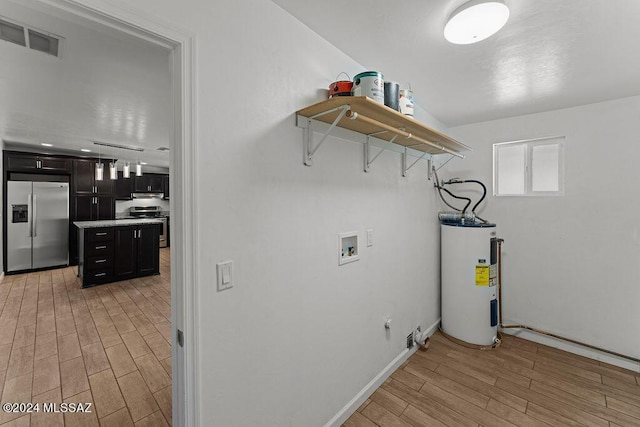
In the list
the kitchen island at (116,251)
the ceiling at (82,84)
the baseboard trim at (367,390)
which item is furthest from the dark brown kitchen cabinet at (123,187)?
the baseboard trim at (367,390)

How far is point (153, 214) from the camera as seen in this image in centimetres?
761

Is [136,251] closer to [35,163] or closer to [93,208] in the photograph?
[93,208]

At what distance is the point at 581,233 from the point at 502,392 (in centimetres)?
167

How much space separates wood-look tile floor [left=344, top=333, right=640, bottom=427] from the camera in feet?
5.71

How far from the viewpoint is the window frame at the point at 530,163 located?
8.58 ft

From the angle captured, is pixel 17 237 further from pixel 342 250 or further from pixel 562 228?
pixel 562 228

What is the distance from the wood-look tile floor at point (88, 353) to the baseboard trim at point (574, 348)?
3.33 meters

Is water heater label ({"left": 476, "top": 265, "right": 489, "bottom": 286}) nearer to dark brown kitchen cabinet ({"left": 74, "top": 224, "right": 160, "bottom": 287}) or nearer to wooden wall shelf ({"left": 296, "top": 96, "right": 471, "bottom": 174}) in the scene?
wooden wall shelf ({"left": 296, "top": 96, "right": 471, "bottom": 174})

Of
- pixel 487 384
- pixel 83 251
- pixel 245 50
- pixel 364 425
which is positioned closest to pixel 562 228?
pixel 487 384

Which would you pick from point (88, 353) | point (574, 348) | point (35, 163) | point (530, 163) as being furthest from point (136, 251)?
point (574, 348)

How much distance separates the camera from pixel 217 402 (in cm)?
108

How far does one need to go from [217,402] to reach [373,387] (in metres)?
1.31

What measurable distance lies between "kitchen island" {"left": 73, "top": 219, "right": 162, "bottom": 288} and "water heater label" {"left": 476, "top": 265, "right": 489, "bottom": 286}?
16.2 feet

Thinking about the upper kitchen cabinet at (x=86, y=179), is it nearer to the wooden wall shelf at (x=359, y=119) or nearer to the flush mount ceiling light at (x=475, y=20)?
the wooden wall shelf at (x=359, y=119)
